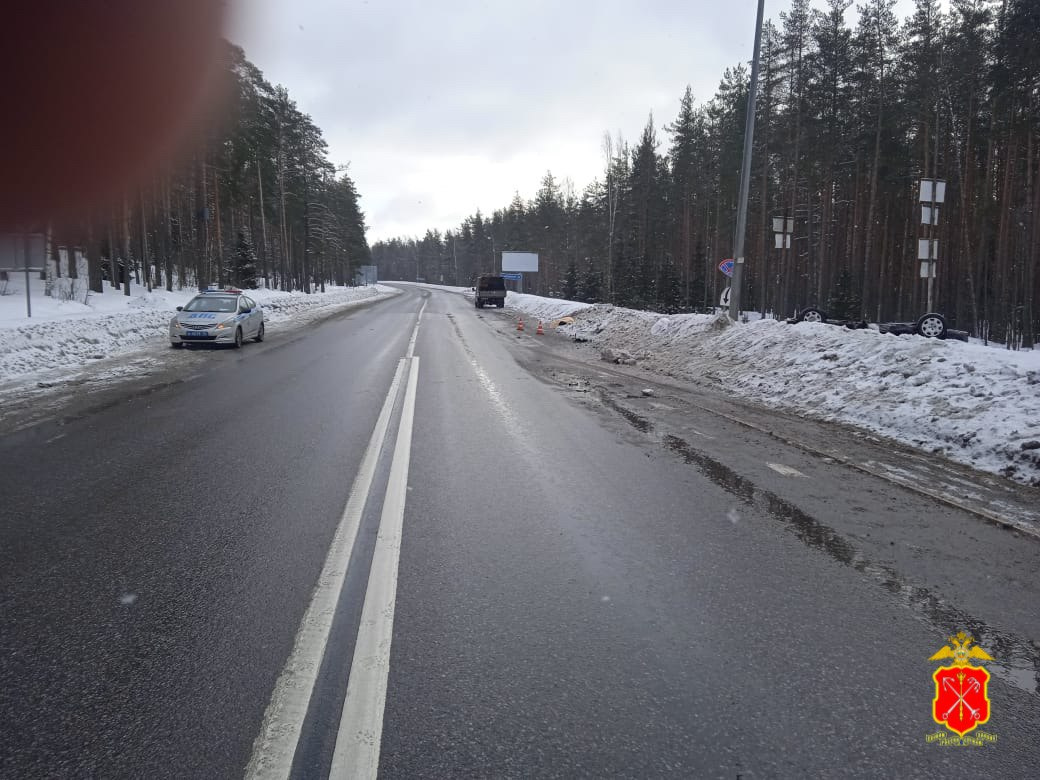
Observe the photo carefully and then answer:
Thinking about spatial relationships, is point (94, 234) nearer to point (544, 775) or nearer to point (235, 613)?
point (235, 613)

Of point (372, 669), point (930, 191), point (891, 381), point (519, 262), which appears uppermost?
point (519, 262)

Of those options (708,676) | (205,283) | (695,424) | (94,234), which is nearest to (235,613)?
(708,676)

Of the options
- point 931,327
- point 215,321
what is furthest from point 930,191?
point 215,321

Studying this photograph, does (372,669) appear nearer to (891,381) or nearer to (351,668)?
(351,668)

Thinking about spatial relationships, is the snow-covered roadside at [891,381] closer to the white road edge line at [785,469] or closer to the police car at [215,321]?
the white road edge line at [785,469]

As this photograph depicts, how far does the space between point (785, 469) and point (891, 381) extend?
4117 millimetres

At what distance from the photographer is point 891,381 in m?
8.83

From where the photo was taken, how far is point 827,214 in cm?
3719

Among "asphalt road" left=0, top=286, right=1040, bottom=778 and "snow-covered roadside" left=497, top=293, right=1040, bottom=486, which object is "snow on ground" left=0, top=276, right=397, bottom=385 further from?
"snow-covered roadside" left=497, top=293, right=1040, bottom=486

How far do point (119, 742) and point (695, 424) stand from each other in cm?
715

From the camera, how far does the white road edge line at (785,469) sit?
5844mm

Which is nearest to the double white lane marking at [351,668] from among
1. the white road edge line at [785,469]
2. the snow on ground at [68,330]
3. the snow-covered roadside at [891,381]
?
the white road edge line at [785,469]

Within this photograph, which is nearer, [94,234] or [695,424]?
[695,424]

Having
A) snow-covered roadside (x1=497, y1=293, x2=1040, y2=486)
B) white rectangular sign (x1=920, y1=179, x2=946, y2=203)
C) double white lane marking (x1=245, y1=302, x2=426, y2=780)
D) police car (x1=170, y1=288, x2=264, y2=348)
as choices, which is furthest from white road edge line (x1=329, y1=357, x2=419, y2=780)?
white rectangular sign (x1=920, y1=179, x2=946, y2=203)
